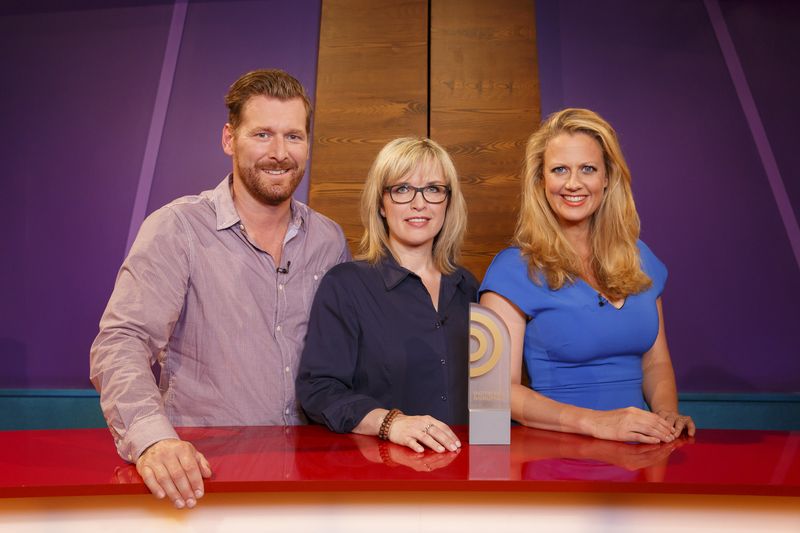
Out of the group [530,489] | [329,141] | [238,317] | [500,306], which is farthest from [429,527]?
[329,141]

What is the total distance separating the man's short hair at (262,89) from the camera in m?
2.47

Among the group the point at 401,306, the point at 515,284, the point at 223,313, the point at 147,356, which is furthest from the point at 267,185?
the point at 515,284

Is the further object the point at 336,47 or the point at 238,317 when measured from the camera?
the point at 336,47

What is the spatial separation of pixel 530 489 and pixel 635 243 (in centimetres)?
122

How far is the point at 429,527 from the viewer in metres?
1.48

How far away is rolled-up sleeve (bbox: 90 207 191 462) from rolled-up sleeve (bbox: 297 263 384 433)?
40cm

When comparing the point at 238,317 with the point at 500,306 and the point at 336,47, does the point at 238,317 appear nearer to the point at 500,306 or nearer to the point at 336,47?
the point at 500,306

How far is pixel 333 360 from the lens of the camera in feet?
7.11

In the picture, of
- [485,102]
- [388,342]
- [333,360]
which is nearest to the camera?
[333,360]

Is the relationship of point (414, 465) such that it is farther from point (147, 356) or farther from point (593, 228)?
point (593, 228)

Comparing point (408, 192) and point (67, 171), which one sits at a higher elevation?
point (67, 171)

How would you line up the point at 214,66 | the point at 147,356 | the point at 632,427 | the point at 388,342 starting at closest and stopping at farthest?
the point at 632,427, the point at 147,356, the point at 388,342, the point at 214,66

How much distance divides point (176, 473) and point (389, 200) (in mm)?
1178

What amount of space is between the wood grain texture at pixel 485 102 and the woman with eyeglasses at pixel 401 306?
1210mm
